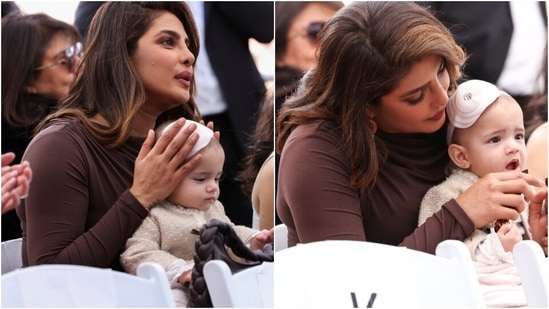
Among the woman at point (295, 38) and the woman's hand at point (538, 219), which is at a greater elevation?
the woman at point (295, 38)

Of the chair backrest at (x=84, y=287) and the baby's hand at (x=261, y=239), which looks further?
the baby's hand at (x=261, y=239)

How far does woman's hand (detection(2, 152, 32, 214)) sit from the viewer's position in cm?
243

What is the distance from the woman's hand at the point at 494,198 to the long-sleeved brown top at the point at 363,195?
0.03 metres

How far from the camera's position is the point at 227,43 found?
2.58m

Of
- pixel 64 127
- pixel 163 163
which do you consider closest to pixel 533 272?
pixel 163 163

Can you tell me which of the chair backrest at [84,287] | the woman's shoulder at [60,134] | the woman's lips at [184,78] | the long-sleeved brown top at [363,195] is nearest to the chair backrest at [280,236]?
the long-sleeved brown top at [363,195]

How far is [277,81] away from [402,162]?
421mm

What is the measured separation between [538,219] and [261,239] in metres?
0.79

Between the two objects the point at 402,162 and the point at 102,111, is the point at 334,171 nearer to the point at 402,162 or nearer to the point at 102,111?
the point at 402,162

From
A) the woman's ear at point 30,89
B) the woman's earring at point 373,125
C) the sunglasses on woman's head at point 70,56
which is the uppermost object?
the sunglasses on woman's head at point 70,56

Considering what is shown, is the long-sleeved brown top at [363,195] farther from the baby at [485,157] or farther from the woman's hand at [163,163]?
the woman's hand at [163,163]

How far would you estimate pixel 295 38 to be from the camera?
2.57 metres

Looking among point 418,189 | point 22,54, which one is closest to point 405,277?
point 418,189

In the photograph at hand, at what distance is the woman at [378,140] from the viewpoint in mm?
2525
